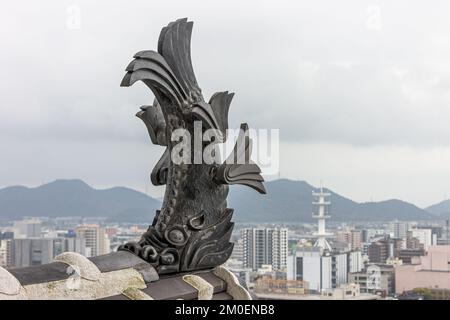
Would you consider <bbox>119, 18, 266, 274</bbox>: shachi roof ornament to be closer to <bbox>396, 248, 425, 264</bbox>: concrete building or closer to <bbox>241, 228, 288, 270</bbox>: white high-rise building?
<bbox>241, 228, 288, 270</bbox>: white high-rise building

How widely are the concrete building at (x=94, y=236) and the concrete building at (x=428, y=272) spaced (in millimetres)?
2695

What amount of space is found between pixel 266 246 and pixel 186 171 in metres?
1.86

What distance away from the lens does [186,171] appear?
14.7ft

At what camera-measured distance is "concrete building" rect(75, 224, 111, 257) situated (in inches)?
203

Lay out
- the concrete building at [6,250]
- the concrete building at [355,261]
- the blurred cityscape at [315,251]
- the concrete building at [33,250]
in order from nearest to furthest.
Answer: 1. the concrete building at [33,250]
2. the concrete building at [6,250]
3. the blurred cityscape at [315,251]
4. the concrete building at [355,261]

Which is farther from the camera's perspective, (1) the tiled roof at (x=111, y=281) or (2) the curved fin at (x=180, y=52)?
(2) the curved fin at (x=180, y=52)

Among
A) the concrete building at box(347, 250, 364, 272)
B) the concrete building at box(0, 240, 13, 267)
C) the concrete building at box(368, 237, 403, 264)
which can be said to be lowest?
the concrete building at box(347, 250, 364, 272)

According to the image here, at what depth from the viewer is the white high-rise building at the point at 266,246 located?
226 inches

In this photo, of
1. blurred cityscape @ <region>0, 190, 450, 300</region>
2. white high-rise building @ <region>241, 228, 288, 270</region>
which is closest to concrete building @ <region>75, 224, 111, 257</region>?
blurred cityscape @ <region>0, 190, 450, 300</region>

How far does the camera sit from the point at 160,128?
15.4 feet

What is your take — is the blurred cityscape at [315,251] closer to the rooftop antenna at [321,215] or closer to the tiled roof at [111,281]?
the rooftop antenna at [321,215]

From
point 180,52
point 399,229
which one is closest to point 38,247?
point 180,52

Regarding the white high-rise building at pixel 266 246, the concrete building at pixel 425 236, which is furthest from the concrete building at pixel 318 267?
the concrete building at pixel 425 236
